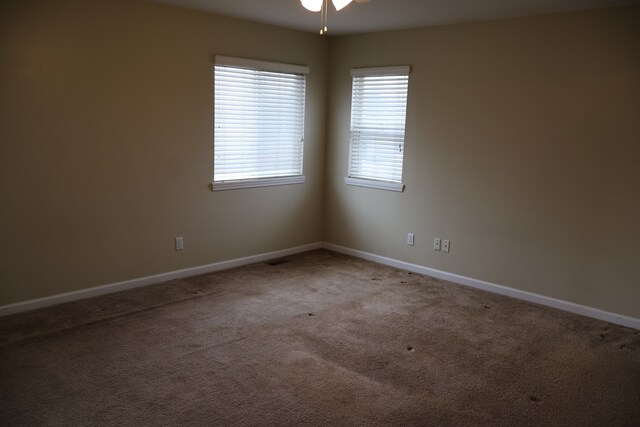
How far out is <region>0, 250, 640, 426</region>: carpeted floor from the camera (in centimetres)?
278

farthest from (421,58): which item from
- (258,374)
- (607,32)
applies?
(258,374)

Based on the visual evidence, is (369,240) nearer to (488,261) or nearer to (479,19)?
(488,261)

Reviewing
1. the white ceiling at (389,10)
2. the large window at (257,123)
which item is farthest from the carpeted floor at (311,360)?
the white ceiling at (389,10)

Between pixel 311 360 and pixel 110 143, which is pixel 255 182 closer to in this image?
pixel 110 143

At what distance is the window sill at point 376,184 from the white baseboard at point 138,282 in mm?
917

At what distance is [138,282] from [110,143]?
48.0 inches

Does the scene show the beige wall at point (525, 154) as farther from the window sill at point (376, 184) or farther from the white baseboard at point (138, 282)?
the white baseboard at point (138, 282)

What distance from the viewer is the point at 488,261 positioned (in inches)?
190

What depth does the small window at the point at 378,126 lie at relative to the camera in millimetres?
5340

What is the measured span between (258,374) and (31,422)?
1195 millimetres

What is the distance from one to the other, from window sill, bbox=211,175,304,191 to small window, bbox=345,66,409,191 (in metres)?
0.61

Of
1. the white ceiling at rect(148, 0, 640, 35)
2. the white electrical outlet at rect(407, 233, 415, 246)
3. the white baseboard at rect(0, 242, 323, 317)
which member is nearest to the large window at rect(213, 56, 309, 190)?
the white ceiling at rect(148, 0, 640, 35)

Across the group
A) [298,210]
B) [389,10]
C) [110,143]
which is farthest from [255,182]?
[389,10]

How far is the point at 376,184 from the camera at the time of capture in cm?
558
